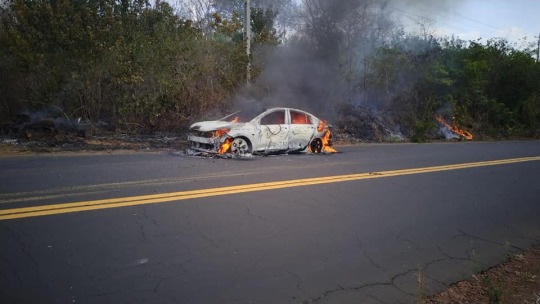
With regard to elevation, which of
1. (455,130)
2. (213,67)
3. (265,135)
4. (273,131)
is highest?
(213,67)

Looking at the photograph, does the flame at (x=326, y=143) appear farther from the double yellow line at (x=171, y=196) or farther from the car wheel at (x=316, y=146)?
the double yellow line at (x=171, y=196)

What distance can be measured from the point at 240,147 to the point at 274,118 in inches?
59.5

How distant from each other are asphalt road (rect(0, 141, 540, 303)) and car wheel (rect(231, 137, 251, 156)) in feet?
6.97

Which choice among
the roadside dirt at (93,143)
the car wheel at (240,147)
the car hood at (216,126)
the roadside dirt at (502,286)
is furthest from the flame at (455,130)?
the roadside dirt at (502,286)

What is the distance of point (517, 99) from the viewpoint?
29.5 m

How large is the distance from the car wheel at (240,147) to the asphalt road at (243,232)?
213cm

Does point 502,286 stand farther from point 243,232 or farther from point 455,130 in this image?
point 455,130

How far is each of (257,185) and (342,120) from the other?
1355 cm

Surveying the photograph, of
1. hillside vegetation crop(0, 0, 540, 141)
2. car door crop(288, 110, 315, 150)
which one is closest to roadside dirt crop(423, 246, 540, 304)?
car door crop(288, 110, 315, 150)

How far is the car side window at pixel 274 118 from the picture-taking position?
11233 millimetres

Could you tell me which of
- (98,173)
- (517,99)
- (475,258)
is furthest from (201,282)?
(517,99)

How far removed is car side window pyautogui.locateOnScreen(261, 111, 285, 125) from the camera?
11233 millimetres

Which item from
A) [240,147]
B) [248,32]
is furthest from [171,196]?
[248,32]

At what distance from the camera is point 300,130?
39.3 feet
